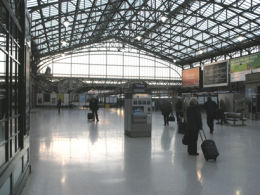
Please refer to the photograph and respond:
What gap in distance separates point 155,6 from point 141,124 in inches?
728

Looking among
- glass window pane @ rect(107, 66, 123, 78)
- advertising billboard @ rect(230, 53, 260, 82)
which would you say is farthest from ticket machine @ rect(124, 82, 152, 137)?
glass window pane @ rect(107, 66, 123, 78)

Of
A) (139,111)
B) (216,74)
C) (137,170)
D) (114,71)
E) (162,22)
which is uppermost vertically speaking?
(162,22)

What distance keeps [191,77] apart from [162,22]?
11.5 m

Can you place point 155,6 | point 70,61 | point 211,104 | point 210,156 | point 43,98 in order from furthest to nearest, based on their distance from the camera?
point 70,61, point 43,98, point 155,6, point 211,104, point 210,156

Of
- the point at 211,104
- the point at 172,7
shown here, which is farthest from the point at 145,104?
the point at 172,7

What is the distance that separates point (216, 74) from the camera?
32.7 meters

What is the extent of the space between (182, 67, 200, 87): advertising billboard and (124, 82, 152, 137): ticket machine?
91.5ft

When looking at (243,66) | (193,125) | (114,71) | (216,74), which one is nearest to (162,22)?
(216,74)

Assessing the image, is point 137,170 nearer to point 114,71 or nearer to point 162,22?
point 162,22

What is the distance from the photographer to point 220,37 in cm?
3272

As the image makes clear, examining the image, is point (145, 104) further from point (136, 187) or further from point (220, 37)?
point (220, 37)

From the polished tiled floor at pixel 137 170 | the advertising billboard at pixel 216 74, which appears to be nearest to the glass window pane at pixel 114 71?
the advertising billboard at pixel 216 74

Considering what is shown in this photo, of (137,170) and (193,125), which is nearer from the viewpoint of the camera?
(137,170)

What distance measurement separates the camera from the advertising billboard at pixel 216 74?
3139 cm
